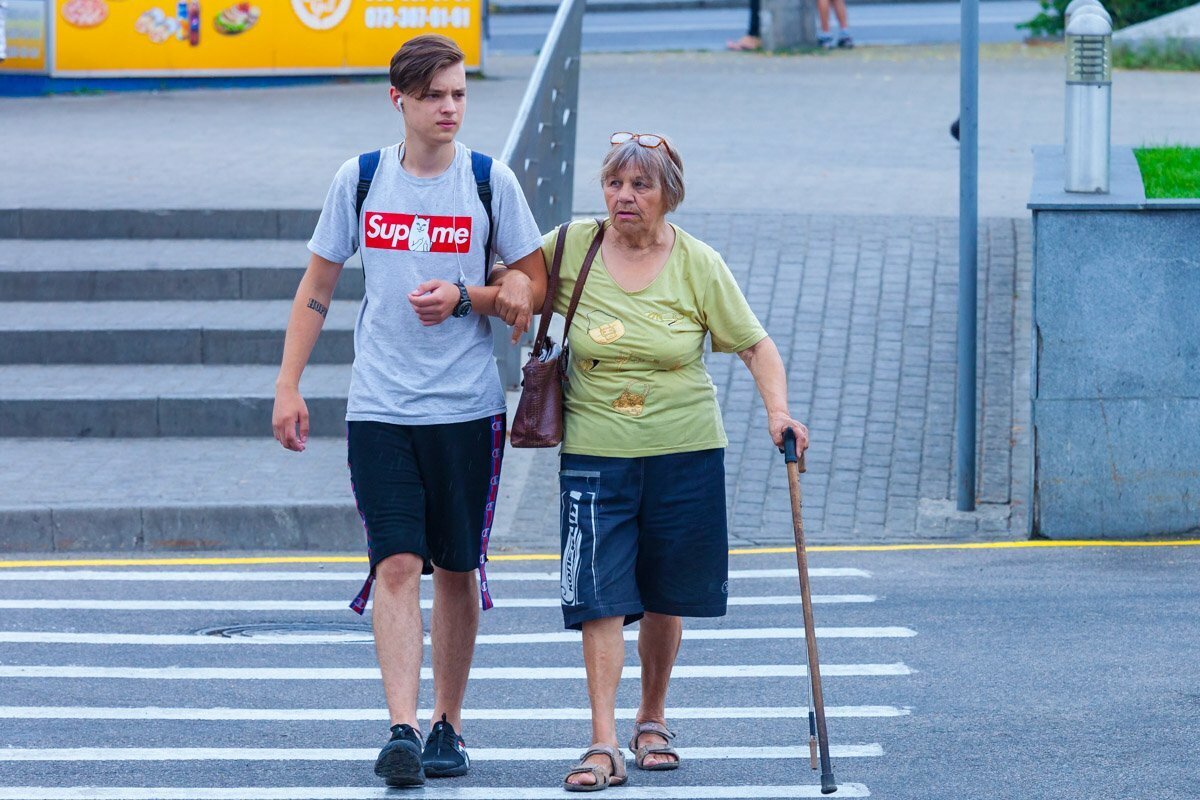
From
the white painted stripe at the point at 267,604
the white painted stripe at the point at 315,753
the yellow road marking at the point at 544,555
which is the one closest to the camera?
the white painted stripe at the point at 315,753

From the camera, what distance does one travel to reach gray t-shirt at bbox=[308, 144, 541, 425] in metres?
5.33

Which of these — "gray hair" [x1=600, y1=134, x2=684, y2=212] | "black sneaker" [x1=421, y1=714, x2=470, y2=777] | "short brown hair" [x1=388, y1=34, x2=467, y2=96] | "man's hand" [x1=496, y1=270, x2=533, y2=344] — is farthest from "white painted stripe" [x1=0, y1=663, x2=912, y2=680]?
"short brown hair" [x1=388, y1=34, x2=467, y2=96]

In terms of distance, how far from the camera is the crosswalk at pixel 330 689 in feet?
18.0

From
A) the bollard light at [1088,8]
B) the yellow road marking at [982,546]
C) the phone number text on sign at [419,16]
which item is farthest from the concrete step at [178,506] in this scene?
the phone number text on sign at [419,16]

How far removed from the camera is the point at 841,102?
17.8 metres

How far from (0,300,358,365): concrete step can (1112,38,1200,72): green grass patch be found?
36.3 ft

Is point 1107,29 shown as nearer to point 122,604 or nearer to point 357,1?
point 122,604

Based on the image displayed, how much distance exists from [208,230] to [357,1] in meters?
5.84

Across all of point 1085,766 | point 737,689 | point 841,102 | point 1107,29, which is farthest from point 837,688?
point 841,102

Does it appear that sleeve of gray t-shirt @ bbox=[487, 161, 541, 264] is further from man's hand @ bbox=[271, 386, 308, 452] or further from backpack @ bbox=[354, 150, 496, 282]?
man's hand @ bbox=[271, 386, 308, 452]

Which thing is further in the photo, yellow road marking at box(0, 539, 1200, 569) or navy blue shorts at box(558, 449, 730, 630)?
yellow road marking at box(0, 539, 1200, 569)

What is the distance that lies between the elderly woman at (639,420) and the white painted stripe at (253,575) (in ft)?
8.57

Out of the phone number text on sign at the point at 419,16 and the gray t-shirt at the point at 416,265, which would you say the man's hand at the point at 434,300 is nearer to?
the gray t-shirt at the point at 416,265

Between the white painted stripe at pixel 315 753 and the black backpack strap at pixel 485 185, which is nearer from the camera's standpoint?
the black backpack strap at pixel 485 185
